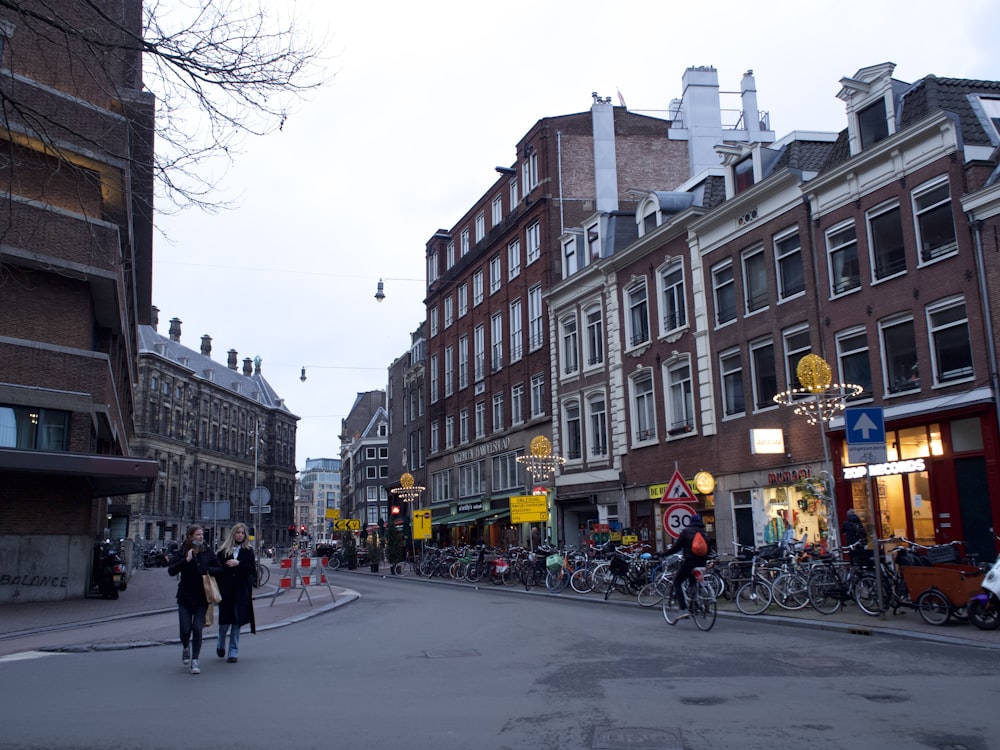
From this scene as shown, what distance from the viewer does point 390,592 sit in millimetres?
26328

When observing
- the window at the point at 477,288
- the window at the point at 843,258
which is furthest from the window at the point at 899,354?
the window at the point at 477,288

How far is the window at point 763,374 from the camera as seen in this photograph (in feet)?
81.7

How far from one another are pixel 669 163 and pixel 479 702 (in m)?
35.7

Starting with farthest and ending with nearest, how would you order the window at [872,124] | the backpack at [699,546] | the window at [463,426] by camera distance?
the window at [463,426] < the window at [872,124] < the backpack at [699,546]

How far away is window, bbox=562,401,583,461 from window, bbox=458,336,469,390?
12816 millimetres

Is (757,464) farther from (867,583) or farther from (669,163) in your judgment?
(669,163)

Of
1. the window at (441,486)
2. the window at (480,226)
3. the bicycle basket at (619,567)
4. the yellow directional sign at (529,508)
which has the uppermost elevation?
the window at (480,226)

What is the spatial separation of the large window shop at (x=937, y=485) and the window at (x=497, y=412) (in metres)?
23.5

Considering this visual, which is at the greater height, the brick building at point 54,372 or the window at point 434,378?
the window at point 434,378

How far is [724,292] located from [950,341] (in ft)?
27.4

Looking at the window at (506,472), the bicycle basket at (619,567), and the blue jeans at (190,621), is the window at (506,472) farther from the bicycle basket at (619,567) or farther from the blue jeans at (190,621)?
the blue jeans at (190,621)

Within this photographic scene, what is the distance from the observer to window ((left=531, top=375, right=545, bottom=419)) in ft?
128

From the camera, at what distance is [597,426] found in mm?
34312

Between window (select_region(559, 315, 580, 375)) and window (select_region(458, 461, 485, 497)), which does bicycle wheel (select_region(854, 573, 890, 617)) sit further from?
window (select_region(458, 461, 485, 497))
